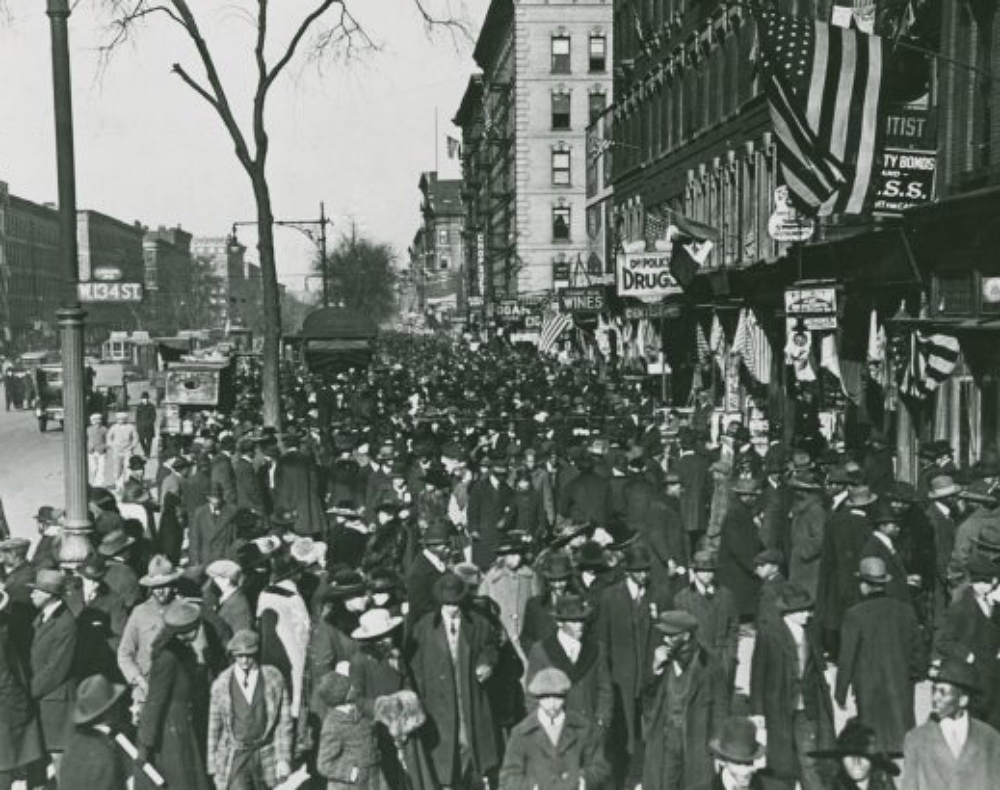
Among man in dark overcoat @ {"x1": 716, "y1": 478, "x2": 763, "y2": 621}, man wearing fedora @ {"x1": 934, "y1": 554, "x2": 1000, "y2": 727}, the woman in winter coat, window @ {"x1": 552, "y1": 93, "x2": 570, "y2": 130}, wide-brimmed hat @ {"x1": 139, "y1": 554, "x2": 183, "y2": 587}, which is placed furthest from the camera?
window @ {"x1": 552, "y1": 93, "x2": 570, "y2": 130}

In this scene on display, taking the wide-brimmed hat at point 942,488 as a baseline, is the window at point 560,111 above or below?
above

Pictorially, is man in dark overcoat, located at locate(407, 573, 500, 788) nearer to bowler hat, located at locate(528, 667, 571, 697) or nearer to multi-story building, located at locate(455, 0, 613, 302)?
bowler hat, located at locate(528, 667, 571, 697)

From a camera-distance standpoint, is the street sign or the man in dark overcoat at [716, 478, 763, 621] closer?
the street sign

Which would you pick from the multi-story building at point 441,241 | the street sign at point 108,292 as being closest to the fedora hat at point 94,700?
the street sign at point 108,292

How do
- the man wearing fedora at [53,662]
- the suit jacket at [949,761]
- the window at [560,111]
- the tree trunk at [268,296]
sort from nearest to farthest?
the suit jacket at [949,761] < the man wearing fedora at [53,662] < the tree trunk at [268,296] < the window at [560,111]

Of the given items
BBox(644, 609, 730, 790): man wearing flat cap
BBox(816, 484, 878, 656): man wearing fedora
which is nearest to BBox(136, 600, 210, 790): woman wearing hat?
BBox(644, 609, 730, 790): man wearing flat cap

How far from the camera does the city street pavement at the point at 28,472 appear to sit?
2370cm

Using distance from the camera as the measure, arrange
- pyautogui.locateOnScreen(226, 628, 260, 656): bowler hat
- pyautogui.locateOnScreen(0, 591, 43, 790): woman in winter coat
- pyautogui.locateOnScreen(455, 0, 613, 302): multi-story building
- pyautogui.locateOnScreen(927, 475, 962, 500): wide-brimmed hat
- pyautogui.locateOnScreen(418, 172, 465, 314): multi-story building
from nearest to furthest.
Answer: pyautogui.locateOnScreen(226, 628, 260, 656): bowler hat, pyautogui.locateOnScreen(0, 591, 43, 790): woman in winter coat, pyautogui.locateOnScreen(927, 475, 962, 500): wide-brimmed hat, pyautogui.locateOnScreen(455, 0, 613, 302): multi-story building, pyautogui.locateOnScreen(418, 172, 465, 314): multi-story building

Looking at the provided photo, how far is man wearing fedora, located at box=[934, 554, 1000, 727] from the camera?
341 inches

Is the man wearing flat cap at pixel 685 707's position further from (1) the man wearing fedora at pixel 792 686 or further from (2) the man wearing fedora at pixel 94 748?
(2) the man wearing fedora at pixel 94 748

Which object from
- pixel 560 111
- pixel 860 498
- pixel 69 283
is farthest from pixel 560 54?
pixel 860 498

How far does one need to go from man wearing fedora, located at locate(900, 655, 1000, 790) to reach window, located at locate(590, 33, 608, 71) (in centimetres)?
7467

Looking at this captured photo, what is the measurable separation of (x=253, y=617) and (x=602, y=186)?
51480mm

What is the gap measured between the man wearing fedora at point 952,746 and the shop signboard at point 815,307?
43.9 feet
